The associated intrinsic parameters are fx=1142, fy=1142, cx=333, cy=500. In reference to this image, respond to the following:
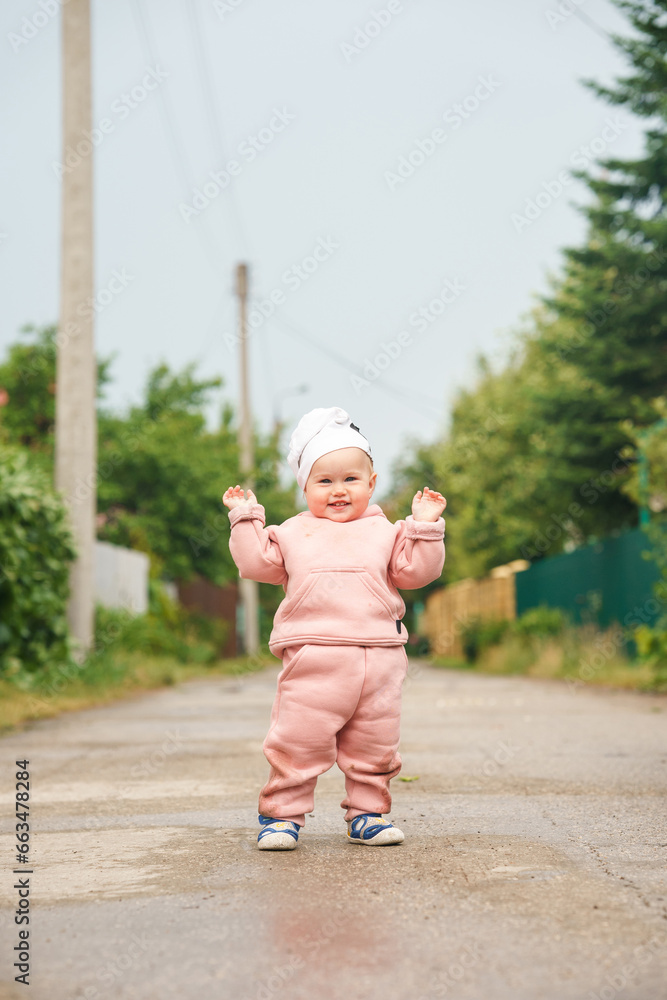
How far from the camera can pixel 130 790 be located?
4844 millimetres

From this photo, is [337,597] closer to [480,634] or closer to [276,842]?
[276,842]

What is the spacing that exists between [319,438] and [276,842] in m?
1.35

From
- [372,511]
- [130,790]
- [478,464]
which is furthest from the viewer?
[478,464]

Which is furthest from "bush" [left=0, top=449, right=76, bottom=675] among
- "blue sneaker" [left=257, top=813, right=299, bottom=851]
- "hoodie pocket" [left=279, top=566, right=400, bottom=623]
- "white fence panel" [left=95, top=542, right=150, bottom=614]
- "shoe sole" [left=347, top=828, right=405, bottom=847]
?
"shoe sole" [left=347, top=828, right=405, bottom=847]

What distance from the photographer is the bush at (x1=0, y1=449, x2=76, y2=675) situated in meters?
9.04

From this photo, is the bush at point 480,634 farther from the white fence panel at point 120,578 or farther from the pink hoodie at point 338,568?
the pink hoodie at point 338,568

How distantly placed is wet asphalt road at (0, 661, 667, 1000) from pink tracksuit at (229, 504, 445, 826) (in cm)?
24

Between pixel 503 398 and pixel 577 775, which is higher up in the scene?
pixel 503 398

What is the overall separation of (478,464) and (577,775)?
2147 cm

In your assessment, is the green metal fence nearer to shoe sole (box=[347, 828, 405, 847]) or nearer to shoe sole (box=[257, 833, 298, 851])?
shoe sole (box=[347, 828, 405, 847])

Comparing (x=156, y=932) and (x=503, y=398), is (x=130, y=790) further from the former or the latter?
(x=503, y=398)

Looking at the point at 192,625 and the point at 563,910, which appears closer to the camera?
the point at 563,910

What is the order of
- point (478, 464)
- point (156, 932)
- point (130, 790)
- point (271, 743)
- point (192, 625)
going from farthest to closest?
point (478, 464), point (192, 625), point (130, 790), point (271, 743), point (156, 932)

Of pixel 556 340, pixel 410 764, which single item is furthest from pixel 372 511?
pixel 556 340
